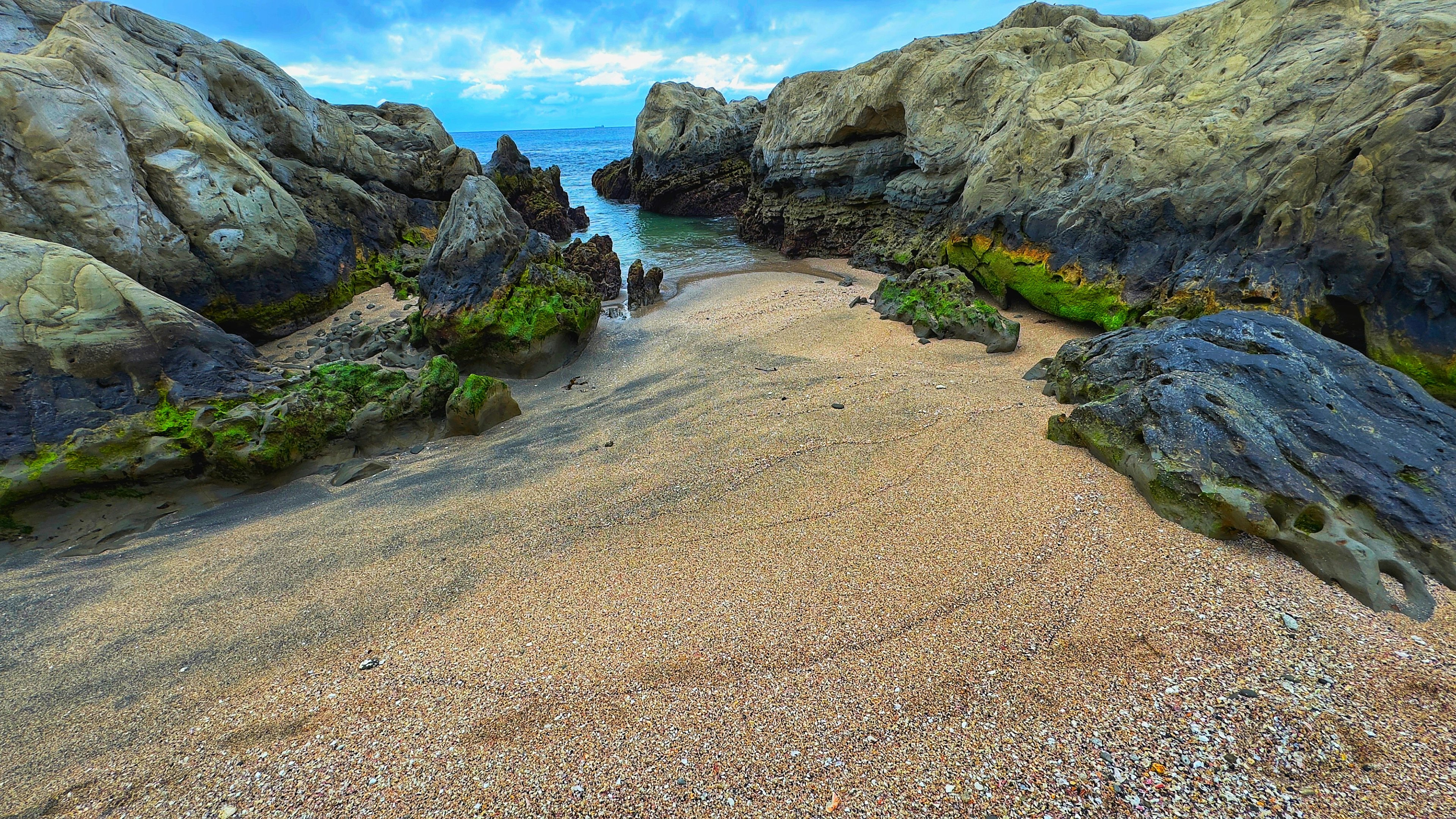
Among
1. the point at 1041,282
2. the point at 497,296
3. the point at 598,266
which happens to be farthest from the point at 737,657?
the point at 598,266

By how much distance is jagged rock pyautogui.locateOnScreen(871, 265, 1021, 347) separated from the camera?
24.5ft

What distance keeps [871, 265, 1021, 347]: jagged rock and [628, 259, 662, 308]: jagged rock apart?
5369mm

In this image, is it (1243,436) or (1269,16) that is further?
(1269,16)

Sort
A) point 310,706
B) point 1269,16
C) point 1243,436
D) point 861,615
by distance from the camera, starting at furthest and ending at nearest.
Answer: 1. point 1269,16
2. point 1243,436
3. point 861,615
4. point 310,706

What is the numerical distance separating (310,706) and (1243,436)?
5284 mm

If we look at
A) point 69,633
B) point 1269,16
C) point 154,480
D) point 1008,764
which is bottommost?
point 1008,764

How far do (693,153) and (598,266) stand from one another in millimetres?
18835

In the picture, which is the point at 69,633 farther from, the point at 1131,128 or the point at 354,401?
the point at 1131,128

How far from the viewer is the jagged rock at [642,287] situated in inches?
501

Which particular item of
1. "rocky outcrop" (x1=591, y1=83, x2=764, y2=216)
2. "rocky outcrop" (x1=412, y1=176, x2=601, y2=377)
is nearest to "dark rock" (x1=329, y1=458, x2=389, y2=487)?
"rocky outcrop" (x1=412, y1=176, x2=601, y2=377)

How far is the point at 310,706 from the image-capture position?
270 centimetres

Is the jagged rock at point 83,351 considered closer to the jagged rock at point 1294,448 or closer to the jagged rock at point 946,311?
the jagged rock at point 1294,448

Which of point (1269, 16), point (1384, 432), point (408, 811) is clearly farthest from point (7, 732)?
point (1269, 16)

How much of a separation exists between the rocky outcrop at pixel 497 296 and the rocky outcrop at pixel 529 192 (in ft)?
44.3
